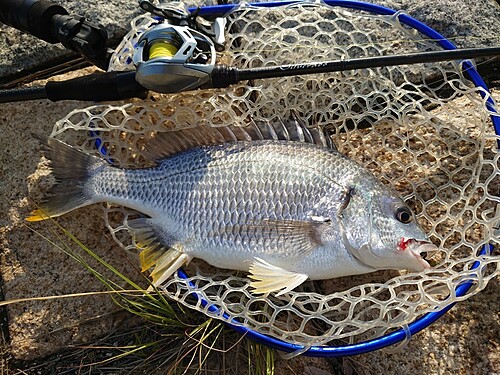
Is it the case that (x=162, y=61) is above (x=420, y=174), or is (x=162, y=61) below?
above

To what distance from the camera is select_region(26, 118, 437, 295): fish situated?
2170 millimetres

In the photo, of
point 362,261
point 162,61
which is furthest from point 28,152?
point 362,261

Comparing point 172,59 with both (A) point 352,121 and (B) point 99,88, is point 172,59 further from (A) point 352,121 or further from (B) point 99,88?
(A) point 352,121

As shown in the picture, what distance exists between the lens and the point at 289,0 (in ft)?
8.73

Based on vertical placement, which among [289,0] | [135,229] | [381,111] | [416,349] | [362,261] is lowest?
[416,349]

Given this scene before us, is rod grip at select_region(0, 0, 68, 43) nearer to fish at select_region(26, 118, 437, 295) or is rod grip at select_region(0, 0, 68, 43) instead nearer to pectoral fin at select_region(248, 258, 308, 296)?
fish at select_region(26, 118, 437, 295)

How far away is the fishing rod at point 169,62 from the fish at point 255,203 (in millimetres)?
262

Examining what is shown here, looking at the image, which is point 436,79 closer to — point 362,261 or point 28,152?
point 362,261

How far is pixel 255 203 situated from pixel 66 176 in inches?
36.8

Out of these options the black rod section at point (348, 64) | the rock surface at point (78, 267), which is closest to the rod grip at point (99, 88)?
the black rod section at point (348, 64)

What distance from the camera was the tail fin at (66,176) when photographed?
2402 millimetres

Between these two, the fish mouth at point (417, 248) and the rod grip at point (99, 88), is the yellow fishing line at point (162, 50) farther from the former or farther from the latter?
the fish mouth at point (417, 248)

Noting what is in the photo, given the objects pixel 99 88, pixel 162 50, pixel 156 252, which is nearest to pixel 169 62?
pixel 162 50

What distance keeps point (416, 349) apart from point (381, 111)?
1.17m
